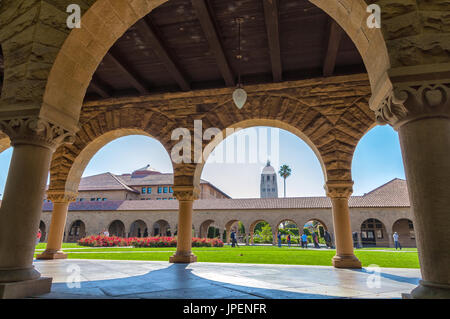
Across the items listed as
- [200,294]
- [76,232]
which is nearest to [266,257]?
[200,294]

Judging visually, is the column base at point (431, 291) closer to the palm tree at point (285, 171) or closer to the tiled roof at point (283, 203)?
the tiled roof at point (283, 203)

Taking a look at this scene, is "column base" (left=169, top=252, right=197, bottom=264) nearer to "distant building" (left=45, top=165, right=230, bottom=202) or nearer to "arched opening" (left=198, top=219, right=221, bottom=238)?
"arched opening" (left=198, top=219, right=221, bottom=238)

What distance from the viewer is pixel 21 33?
10.8 feet

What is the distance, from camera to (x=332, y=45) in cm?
580

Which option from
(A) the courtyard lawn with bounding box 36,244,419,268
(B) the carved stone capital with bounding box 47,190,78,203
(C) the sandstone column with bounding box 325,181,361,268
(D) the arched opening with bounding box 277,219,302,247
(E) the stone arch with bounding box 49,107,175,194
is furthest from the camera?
(D) the arched opening with bounding box 277,219,302,247

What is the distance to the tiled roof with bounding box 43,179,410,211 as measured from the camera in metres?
23.8

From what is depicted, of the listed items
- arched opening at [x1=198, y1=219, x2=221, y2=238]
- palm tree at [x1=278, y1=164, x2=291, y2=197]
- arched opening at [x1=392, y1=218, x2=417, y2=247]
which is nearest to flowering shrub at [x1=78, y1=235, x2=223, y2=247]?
arched opening at [x1=198, y1=219, x2=221, y2=238]

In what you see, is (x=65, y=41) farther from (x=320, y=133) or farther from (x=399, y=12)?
(x=320, y=133)

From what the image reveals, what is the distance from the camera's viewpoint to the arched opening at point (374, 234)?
25445 millimetres

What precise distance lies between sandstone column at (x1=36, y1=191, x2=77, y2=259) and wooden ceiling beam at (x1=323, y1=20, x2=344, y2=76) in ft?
28.5

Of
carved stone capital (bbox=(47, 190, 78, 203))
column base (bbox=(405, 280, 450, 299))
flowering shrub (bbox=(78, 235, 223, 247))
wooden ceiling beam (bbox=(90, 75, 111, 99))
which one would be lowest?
flowering shrub (bbox=(78, 235, 223, 247))

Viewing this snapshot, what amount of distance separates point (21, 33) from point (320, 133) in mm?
6724
